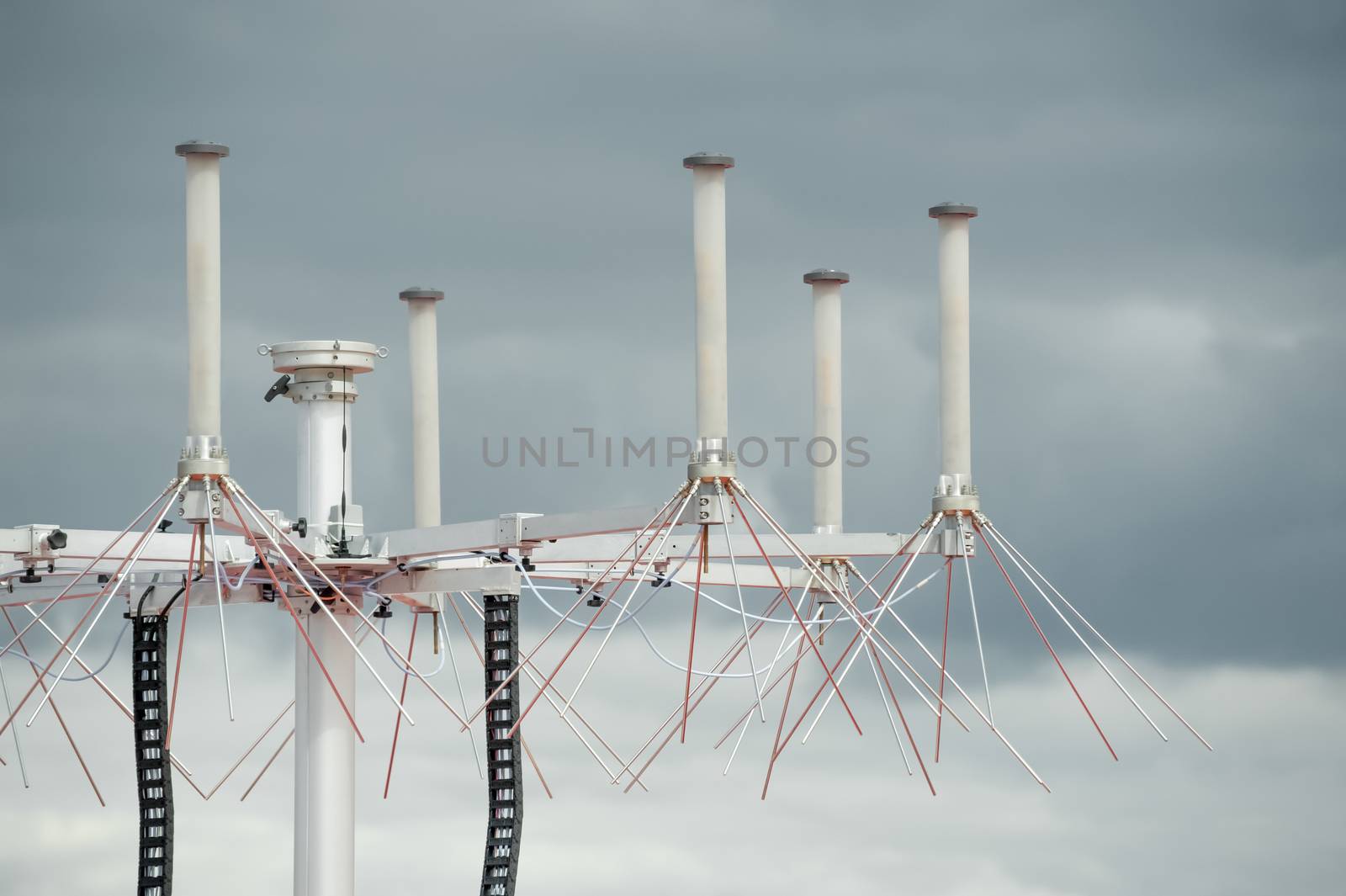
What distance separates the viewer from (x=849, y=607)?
28.7 m

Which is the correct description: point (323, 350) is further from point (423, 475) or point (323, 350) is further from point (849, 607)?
point (849, 607)

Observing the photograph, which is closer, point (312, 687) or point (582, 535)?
point (582, 535)

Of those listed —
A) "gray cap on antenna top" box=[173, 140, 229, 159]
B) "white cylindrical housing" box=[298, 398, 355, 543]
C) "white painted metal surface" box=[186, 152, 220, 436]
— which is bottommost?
"white cylindrical housing" box=[298, 398, 355, 543]

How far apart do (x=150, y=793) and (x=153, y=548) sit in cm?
298

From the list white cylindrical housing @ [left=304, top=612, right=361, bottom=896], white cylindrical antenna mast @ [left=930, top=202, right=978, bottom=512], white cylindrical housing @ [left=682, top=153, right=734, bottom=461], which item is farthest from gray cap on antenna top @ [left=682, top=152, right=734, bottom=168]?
white cylindrical housing @ [left=304, top=612, right=361, bottom=896]

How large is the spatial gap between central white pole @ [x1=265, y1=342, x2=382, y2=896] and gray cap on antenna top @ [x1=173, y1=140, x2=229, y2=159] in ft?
11.8

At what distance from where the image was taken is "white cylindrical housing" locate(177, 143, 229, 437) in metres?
27.3

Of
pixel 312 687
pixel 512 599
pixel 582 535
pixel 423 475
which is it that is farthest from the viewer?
pixel 423 475

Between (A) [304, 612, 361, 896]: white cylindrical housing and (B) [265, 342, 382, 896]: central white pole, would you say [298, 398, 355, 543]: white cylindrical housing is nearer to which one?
(B) [265, 342, 382, 896]: central white pole

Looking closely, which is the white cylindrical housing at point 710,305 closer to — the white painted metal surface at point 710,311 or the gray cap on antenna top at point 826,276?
the white painted metal surface at point 710,311

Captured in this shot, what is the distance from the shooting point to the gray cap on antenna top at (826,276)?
34938 mm

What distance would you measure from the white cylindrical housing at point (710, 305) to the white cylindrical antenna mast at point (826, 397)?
28.8ft

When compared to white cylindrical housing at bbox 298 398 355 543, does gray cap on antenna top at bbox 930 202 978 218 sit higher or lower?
higher

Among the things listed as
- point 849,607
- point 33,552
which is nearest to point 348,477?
point 33,552
